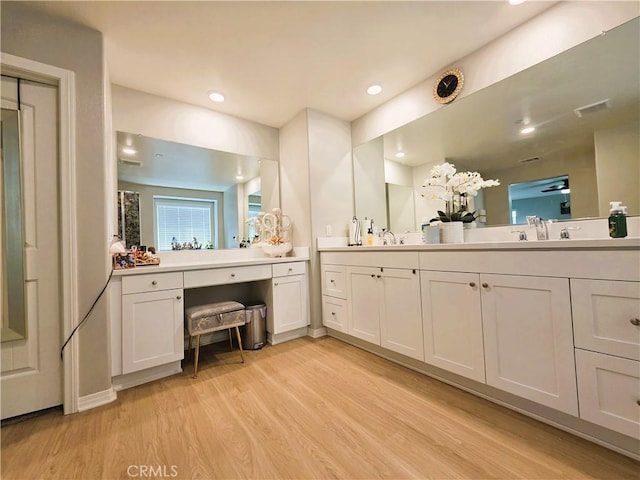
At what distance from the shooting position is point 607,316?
1123 mm

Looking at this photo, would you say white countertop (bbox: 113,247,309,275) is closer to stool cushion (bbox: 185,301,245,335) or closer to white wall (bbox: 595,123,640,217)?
stool cushion (bbox: 185,301,245,335)

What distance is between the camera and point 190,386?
72.1 inches

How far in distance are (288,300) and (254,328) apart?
412mm

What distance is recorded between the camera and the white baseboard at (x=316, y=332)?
9.03 feet

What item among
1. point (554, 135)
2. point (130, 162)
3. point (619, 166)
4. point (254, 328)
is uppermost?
point (130, 162)

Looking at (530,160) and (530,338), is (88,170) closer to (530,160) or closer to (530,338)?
(530,338)

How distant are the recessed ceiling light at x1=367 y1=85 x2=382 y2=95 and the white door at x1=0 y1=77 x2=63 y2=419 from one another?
2.36 metres

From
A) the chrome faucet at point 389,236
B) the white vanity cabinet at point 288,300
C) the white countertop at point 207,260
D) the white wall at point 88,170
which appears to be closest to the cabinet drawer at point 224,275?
the white countertop at point 207,260

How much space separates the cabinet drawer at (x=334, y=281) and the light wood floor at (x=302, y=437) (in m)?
0.83

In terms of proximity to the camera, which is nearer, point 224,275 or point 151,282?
point 151,282

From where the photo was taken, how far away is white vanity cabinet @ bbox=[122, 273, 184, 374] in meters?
1.78

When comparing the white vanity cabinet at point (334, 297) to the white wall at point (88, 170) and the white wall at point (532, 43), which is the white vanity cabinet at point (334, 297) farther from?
the white wall at point (88, 170)

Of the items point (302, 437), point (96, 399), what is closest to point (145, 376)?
point (96, 399)

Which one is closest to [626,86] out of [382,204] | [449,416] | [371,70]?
[371,70]
